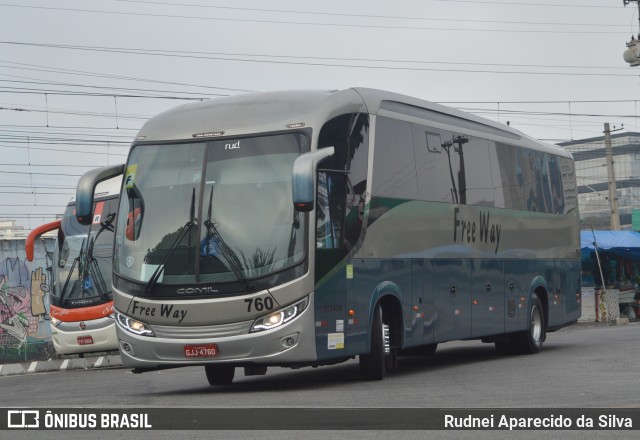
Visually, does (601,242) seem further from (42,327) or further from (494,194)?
(494,194)

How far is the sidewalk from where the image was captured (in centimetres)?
2698

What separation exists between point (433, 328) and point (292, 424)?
24.4ft

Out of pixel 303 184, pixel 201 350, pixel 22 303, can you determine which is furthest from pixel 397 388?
pixel 22 303

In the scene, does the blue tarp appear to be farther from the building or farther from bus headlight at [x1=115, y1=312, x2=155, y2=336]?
the building

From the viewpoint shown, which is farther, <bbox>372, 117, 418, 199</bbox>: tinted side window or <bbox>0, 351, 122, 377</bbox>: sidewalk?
<bbox>0, 351, 122, 377</bbox>: sidewalk

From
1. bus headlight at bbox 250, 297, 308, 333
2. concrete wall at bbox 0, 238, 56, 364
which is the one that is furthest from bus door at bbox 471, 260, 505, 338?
concrete wall at bbox 0, 238, 56, 364

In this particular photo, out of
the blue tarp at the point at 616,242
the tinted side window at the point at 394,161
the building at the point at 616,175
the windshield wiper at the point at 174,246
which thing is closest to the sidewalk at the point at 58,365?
the tinted side window at the point at 394,161

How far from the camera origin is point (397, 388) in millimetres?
15203

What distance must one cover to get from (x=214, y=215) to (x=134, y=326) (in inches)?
67.8

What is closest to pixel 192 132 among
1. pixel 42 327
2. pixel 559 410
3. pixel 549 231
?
pixel 559 410

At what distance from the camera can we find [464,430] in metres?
10.4

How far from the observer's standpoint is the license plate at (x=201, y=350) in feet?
48.5

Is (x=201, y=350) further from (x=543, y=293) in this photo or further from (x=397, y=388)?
(x=543, y=293)

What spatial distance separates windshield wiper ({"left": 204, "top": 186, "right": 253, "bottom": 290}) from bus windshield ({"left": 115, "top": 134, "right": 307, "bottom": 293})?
1 cm
